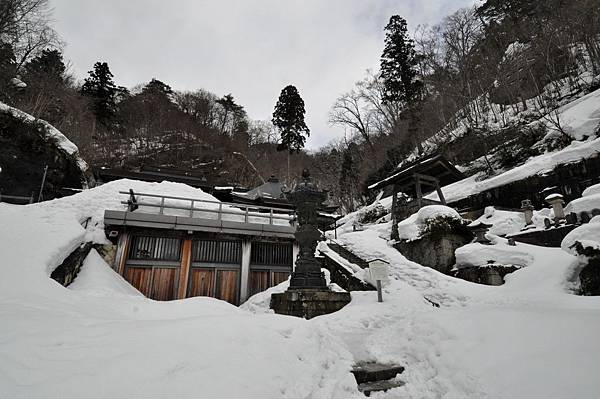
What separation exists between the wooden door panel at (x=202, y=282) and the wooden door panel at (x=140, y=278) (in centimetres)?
163

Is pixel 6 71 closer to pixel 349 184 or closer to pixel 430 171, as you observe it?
pixel 430 171

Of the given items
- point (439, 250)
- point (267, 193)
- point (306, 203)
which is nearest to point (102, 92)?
point (267, 193)

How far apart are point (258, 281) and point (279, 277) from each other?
1016mm

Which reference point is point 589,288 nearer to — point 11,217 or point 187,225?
point 187,225

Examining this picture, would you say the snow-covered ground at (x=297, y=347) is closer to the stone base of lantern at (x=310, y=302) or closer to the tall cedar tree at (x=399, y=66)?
the stone base of lantern at (x=310, y=302)

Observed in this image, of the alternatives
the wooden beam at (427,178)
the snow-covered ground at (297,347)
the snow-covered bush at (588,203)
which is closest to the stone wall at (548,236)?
the snow-covered bush at (588,203)

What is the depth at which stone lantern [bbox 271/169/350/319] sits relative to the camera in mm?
6957

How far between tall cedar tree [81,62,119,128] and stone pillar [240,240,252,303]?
101 ft

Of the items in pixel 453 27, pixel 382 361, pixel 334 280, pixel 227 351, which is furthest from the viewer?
pixel 453 27

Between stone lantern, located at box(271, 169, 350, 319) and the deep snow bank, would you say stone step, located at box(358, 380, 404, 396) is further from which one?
stone lantern, located at box(271, 169, 350, 319)

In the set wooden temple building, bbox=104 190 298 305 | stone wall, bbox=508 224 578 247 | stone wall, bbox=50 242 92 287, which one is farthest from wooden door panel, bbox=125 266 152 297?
stone wall, bbox=508 224 578 247

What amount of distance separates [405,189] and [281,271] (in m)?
8.98

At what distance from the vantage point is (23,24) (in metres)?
19.8

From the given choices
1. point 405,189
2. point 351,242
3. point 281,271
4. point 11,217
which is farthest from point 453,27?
point 11,217
